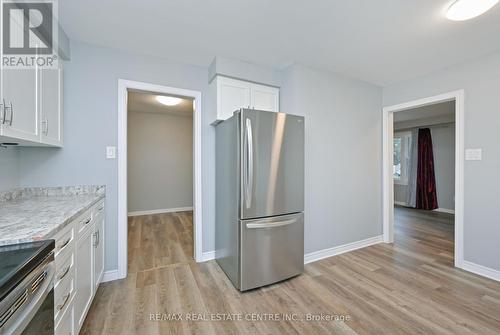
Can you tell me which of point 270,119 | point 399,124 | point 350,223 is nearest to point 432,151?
point 399,124

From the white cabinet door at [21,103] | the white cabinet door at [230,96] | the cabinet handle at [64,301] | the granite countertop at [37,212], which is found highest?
the white cabinet door at [230,96]

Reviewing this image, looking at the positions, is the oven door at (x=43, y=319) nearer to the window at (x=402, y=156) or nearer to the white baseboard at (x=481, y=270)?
the white baseboard at (x=481, y=270)

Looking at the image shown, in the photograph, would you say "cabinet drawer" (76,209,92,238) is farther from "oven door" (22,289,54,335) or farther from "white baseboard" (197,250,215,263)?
"white baseboard" (197,250,215,263)

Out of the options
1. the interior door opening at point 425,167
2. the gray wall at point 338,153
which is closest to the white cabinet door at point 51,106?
the gray wall at point 338,153

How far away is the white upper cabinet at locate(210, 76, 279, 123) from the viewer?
2410 mm

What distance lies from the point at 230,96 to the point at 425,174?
5.72 meters

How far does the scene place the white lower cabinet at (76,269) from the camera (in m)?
1.09

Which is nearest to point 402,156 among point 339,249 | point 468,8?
point 339,249

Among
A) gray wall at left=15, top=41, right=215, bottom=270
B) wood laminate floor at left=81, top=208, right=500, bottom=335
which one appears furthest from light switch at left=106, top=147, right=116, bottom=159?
wood laminate floor at left=81, top=208, right=500, bottom=335

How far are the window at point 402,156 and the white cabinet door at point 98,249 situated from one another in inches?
276

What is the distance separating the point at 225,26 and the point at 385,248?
3444mm

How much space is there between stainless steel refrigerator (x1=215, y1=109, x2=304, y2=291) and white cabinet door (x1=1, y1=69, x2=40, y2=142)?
58.6 inches

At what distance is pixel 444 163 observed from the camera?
5.32 metres

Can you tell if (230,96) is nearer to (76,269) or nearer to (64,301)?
(76,269)
